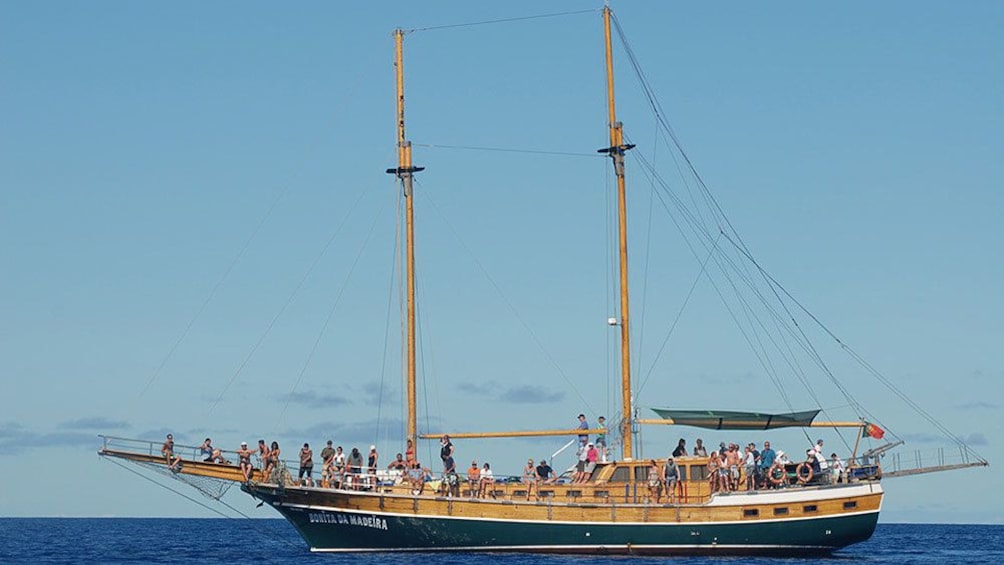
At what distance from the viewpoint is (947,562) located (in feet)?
206

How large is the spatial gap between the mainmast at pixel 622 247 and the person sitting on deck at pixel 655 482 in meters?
2.14

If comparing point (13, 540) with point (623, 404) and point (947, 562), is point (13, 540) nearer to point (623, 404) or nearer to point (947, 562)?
point (623, 404)

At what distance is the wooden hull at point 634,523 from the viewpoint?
5397cm

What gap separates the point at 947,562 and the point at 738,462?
14.1 meters

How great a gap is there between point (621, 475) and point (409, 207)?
1401cm

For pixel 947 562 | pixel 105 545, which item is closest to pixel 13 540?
pixel 105 545

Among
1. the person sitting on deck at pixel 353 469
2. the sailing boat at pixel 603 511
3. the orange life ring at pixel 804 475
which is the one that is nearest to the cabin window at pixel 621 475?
the sailing boat at pixel 603 511

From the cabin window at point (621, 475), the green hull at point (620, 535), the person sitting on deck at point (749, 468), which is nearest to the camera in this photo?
the green hull at point (620, 535)

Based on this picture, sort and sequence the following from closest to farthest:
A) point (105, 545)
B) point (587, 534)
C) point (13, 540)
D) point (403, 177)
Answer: point (587, 534) < point (403, 177) < point (105, 545) < point (13, 540)

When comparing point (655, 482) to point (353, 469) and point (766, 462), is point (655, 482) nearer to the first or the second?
point (766, 462)

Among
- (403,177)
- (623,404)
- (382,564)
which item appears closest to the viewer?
(382,564)

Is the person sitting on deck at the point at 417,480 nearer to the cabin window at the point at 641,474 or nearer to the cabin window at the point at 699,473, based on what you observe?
the cabin window at the point at 641,474

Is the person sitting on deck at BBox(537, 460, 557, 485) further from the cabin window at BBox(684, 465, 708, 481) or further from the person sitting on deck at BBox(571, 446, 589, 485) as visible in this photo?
the cabin window at BBox(684, 465, 708, 481)

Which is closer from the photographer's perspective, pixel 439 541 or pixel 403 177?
pixel 439 541
